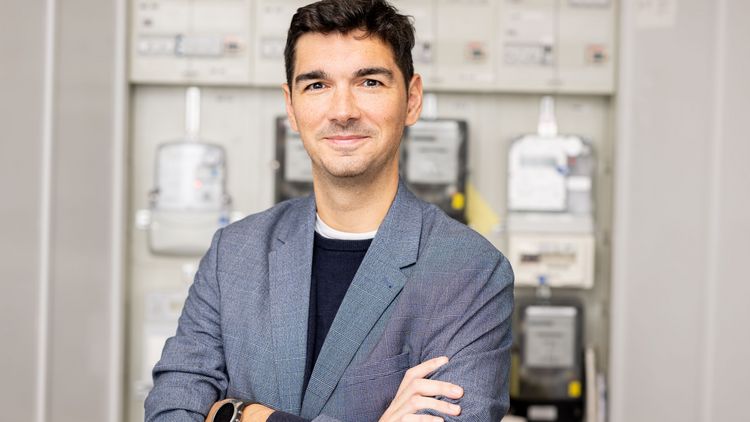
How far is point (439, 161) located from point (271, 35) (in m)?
0.97

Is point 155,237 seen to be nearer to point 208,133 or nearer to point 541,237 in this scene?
point 208,133

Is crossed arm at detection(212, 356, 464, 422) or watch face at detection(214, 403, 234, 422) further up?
crossed arm at detection(212, 356, 464, 422)

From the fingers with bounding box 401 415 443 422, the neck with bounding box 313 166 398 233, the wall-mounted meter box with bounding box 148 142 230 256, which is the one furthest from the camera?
the wall-mounted meter box with bounding box 148 142 230 256

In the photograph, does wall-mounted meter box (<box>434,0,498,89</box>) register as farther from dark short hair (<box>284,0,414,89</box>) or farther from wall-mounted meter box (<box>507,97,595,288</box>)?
dark short hair (<box>284,0,414,89</box>)

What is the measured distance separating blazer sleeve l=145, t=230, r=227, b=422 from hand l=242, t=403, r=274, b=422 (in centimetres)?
11

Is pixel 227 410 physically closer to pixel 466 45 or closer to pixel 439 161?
pixel 439 161

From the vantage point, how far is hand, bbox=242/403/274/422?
1666 millimetres

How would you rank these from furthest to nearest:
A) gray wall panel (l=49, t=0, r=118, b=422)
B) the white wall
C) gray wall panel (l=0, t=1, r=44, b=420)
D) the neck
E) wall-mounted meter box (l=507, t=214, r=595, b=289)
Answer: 1. wall-mounted meter box (l=507, t=214, r=595, b=289)
2. the white wall
3. gray wall panel (l=49, t=0, r=118, b=422)
4. gray wall panel (l=0, t=1, r=44, b=420)
5. the neck

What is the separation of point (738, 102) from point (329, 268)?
256 centimetres

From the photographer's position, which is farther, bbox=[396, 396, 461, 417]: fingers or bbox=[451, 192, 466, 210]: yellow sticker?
bbox=[451, 192, 466, 210]: yellow sticker

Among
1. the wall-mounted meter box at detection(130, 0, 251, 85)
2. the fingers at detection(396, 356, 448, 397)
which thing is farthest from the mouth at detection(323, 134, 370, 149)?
the wall-mounted meter box at detection(130, 0, 251, 85)

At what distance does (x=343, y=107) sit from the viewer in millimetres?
1706

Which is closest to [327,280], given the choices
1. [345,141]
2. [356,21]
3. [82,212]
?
[345,141]

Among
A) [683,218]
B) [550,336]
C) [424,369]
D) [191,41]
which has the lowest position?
[550,336]
